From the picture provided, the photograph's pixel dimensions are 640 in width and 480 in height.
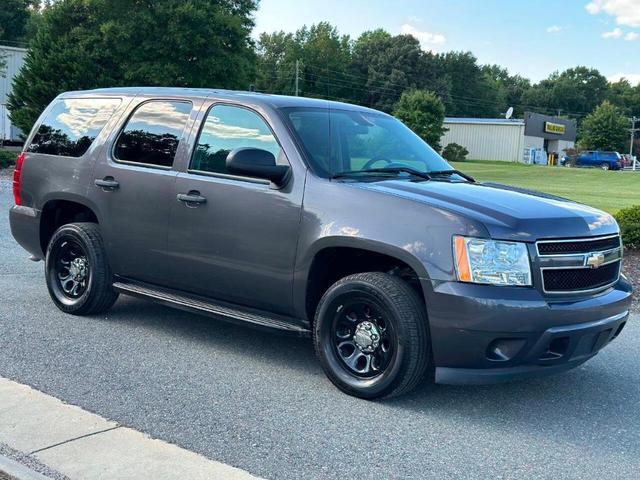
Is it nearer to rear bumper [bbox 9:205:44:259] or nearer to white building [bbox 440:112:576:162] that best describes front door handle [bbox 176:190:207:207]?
rear bumper [bbox 9:205:44:259]

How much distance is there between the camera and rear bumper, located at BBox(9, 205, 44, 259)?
21.4 ft

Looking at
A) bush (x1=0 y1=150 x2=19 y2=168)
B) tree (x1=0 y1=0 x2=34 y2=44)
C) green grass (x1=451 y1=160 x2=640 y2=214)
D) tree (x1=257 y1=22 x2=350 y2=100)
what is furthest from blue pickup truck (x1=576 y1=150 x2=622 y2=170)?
bush (x1=0 y1=150 x2=19 y2=168)

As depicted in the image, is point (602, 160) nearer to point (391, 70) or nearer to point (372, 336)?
point (391, 70)

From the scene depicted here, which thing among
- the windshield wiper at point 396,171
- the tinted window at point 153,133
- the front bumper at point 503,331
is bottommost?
the front bumper at point 503,331

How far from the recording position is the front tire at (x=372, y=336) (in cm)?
424

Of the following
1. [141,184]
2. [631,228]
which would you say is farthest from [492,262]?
[631,228]

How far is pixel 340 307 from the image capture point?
179 inches

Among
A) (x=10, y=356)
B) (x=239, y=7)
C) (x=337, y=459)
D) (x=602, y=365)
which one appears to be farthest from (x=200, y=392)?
(x=239, y=7)

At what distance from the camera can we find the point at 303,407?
436 cm

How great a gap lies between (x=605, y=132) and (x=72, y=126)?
90.7m

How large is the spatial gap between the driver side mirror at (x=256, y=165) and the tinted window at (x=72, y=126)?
6.37 feet

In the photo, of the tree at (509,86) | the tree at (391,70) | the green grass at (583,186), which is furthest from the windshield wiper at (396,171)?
the tree at (509,86)

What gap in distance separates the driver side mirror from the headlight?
1336 millimetres

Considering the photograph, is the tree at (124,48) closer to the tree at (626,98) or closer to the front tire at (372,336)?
the front tire at (372,336)
